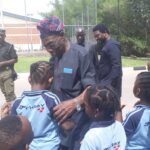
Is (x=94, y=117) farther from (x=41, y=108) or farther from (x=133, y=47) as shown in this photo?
(x=133, y=47)

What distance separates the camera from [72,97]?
3.65 m

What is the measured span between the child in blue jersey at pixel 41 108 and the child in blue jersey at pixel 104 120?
26 centimetres

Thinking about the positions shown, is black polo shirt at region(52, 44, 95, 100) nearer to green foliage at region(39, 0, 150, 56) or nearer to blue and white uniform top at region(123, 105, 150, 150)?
blue and white uniform top at region(123, 105, 150, 150)

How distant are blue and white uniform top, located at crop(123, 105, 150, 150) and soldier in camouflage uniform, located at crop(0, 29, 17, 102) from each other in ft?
18.5

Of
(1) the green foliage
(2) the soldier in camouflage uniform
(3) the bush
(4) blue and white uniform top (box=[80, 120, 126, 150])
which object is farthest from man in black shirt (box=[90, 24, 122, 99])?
(3) the bush

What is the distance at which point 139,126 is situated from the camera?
3369 millimetres

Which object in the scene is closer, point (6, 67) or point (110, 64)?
point (110, 64)

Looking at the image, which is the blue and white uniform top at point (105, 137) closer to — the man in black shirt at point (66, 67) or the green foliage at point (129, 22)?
the man in black shirt at point (66, 67)

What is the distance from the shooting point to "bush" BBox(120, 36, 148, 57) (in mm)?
→ 30219

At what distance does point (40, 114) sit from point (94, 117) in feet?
1.27

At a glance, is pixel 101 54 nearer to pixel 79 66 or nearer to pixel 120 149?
pixel 79 66

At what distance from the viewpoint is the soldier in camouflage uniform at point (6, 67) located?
28.9ft

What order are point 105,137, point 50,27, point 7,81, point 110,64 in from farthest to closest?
point 7,81 → point 110,64 → point 50,27 → point 105,137

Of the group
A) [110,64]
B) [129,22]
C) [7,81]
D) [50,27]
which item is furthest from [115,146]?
[129,22]
